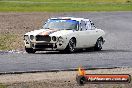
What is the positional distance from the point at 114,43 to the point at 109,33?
7482 millimetres

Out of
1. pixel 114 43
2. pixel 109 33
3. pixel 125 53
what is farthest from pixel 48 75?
pixel 109 33

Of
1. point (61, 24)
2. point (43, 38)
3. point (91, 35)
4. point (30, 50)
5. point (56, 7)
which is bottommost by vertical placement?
point (56, 7)

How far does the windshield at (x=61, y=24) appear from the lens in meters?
24.2

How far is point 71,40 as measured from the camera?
2348 cm

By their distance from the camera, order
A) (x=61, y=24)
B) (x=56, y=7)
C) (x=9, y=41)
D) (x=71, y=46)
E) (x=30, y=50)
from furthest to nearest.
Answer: (x=56, y=7), (x=9, y=41), (x=61, y=24), (x=71, y=46), (x=30, y=50)

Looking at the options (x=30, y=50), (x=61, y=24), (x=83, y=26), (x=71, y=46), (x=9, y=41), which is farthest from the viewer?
(x=9, y=41)

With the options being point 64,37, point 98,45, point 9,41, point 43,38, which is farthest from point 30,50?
point 9,41

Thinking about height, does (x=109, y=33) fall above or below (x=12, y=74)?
below

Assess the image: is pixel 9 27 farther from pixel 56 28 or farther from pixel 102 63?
pixel 102 63

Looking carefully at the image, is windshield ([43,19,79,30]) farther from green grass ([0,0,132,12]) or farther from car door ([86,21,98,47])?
green grass ([0,0,132,12])

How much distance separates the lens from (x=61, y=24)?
79.9ft

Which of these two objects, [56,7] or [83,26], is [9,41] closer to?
[83,26]

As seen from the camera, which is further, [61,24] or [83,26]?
[83,26]

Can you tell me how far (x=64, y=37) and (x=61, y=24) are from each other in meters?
1.52
